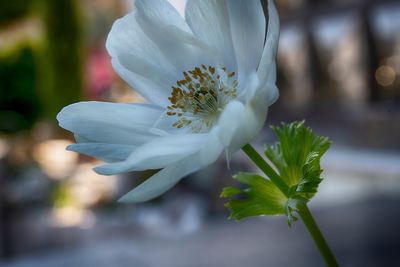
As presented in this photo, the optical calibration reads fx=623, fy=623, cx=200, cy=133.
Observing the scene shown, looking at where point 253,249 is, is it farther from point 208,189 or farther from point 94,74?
point 94,74

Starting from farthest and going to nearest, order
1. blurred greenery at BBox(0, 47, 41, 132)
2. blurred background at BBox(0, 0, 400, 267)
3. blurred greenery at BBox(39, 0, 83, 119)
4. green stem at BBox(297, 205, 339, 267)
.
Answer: blurred greenery at BBox(0, 47, 41, 132), blurred greenery at BBox(39, 0, 83, 119), blurred background at BBox(0, 0, 400, 267), green stem at BBox(297, 205, 339, 267)

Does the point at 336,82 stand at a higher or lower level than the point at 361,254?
higher

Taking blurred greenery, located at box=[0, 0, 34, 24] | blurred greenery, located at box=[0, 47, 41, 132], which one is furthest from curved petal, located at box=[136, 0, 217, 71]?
blurred greenery, located at box=[0, 0, 34, 24]

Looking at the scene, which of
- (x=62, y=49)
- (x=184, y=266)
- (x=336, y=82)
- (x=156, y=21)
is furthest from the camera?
(x=62, y=49)

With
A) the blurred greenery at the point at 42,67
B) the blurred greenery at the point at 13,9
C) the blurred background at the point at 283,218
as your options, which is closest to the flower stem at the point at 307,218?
the blurred background at the point at 283,218

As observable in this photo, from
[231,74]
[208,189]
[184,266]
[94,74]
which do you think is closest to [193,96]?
[231,74]

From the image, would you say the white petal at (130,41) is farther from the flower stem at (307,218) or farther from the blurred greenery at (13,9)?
the blurred greenery at (13,9)

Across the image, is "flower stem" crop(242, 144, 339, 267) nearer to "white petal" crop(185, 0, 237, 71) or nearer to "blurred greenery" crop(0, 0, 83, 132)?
"white petal" crop(185, 0, 237, 71)
